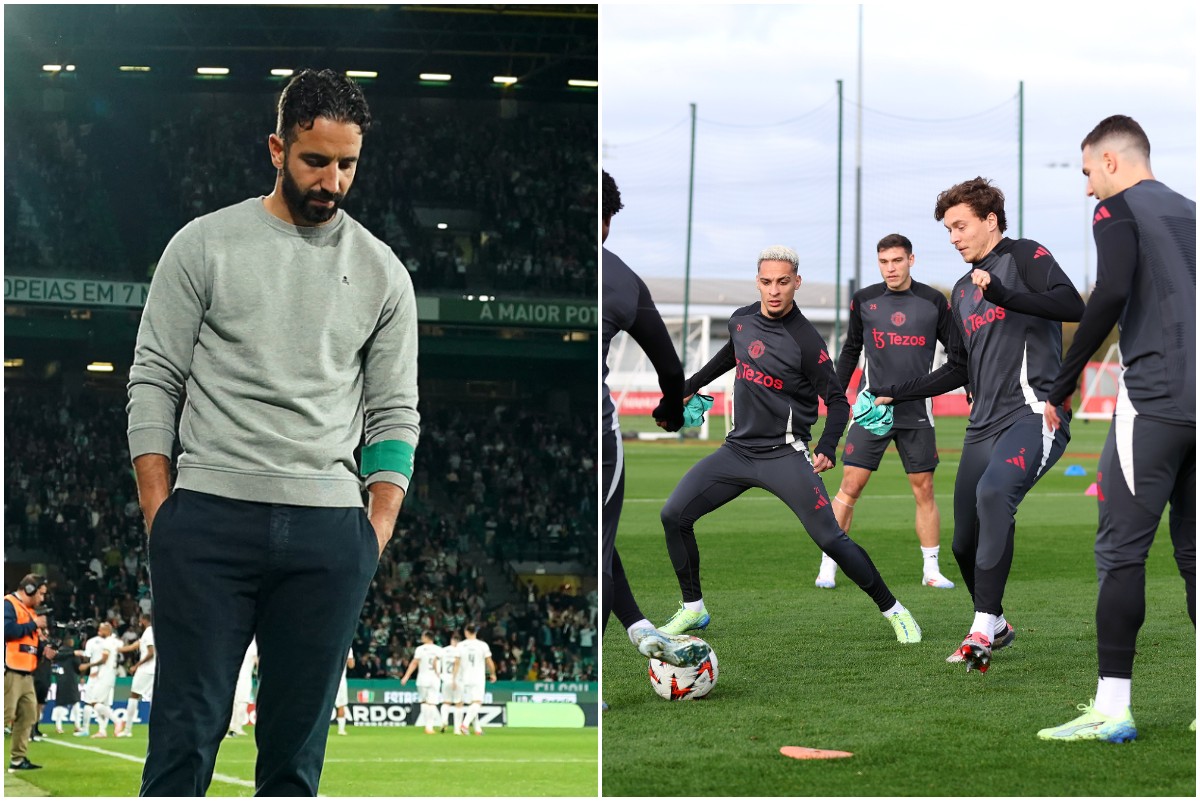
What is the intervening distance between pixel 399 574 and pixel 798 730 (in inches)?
471

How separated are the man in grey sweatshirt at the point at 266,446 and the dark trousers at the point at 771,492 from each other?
267 centimetres

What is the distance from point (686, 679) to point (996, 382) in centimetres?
154

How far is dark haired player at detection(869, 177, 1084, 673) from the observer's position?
4500 mm

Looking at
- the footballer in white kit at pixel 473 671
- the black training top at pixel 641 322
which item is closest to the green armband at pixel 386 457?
the black training top at pixel 641 322

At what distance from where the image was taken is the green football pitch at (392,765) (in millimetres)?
10539

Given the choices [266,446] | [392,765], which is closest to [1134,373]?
[266,446]

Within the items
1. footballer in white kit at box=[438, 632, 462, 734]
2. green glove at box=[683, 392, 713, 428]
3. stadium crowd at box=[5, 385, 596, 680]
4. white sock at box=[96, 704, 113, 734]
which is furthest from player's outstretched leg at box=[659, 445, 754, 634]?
white sock at box=[96, 704, 113, 734]

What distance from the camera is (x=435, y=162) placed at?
16109 millimetres

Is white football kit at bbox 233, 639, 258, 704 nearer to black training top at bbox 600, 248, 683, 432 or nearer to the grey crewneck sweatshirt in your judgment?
black training top at bbox 600, 248, 683, 432

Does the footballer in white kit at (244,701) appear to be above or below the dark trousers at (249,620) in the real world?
below

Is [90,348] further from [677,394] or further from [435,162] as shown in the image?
[677,394]

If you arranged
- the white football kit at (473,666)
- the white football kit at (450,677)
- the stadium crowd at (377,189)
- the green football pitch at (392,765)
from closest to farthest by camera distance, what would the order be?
the green football pitch at (392,765)
the white football kit at (473,666)
the white football kit at (450,677)
the stadium crowd at (377,189)

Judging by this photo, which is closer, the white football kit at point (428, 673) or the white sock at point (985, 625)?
the white sock at point (985, 625)

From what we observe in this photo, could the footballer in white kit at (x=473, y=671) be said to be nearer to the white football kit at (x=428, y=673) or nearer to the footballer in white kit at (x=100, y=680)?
the white football kit at (x=428, y=673)
